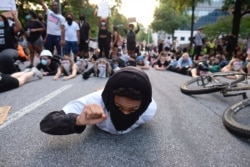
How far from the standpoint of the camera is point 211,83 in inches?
187

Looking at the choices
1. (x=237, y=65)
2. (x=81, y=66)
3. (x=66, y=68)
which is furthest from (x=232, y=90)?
(x=81, y=66)

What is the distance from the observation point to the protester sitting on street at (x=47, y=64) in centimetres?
732

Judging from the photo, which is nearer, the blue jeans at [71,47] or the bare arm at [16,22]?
the bare arm at [16,22]

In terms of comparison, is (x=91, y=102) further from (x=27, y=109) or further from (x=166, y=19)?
(x=166, y=19)

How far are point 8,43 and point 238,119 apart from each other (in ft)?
16.3

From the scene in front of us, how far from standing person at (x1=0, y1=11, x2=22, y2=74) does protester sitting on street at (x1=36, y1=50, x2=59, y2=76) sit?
105 centimetres

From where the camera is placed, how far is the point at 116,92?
7.21 feet

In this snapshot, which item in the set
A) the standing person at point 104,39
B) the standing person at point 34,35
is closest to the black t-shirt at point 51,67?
the standing person at point 34,35

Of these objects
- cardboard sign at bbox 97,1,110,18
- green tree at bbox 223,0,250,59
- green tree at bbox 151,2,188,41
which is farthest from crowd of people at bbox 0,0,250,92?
green tree at bbox 151,2,188,41

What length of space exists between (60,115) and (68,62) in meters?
5.37

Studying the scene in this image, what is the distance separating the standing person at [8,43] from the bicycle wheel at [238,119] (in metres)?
4.52

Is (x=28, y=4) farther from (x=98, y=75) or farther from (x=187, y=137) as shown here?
(x=187, y=137)

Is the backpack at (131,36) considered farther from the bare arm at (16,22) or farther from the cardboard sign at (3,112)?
the cardboard sign at (3,112)

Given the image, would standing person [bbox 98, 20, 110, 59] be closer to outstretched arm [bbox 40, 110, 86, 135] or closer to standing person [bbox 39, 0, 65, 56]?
standing person [bbox 39, 0, 65, 56]
